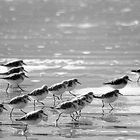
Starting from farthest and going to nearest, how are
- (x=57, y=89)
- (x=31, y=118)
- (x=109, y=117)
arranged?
(x=57, y=89) → (x=109, y=117) → (x=31, y=118)

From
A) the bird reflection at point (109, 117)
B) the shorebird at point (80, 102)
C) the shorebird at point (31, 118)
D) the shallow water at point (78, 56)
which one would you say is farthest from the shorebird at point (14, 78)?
the shorebird at point (31, 118)

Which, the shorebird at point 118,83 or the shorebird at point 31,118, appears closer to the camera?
the shorebird at point 31,118

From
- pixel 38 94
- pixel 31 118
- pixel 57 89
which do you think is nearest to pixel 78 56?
pixel 57 89

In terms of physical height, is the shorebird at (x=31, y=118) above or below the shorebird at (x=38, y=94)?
below

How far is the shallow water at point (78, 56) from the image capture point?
11.8 m

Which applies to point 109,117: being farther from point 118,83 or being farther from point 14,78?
point 14,78

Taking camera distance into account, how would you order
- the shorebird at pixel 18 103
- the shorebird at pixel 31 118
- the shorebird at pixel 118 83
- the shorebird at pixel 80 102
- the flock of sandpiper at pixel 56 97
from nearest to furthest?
1. the shorebird at pixel 31 118
2. the flock of sandpiper at pixel 56 97
3. the shorebird at pixel 80 102
4. the shorebird at pixel 18 103
5. the shorebird at pixel 118 83

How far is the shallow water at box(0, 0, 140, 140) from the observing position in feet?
38.7

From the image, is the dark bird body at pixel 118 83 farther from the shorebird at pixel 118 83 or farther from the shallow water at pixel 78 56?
the shallow water at pixel 78 56

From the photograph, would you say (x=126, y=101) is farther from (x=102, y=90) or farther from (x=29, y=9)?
(x=29, y=9)

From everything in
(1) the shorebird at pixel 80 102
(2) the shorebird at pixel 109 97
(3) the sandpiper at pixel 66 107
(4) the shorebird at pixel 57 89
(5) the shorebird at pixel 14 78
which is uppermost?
(5) the shorebird at pixel 14 78

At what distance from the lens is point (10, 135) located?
11.2 m

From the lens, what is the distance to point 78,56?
75.6 ft

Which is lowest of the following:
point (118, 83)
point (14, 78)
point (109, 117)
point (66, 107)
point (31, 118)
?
point (31, 118)
